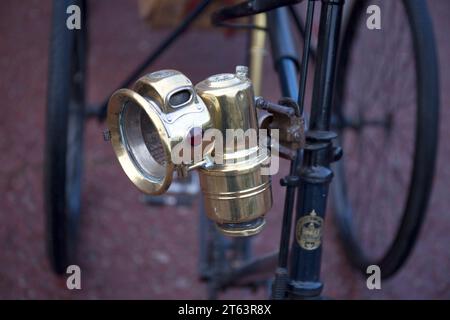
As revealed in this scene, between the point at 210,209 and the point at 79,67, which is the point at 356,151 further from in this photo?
the point at 210,209

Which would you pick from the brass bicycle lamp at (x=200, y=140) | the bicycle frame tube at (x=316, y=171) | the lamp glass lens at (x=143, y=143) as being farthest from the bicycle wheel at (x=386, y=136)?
the lamp glass lens at (x=143, y=143)

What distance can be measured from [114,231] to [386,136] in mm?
1132

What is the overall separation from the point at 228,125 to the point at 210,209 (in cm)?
15

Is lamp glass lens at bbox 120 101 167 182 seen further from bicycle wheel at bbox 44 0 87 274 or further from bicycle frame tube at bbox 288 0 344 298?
bicycle wheel at bbox 44 0 87 274

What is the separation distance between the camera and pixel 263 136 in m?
0.89

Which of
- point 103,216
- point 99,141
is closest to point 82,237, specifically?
point 103,216

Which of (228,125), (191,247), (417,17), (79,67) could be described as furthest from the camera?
(191,247)

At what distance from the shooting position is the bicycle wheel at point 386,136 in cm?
129

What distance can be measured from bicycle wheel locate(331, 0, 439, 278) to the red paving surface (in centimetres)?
16

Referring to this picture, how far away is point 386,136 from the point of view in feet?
6.39

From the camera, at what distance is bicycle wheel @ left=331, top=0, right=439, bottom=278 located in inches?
50.7

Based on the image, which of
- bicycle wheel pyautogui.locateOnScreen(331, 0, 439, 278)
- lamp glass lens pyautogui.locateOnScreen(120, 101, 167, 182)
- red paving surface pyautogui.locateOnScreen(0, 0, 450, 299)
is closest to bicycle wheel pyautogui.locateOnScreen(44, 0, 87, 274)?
red paving surface pyautogui.locateOnScreen(0, 0, 450, 299)

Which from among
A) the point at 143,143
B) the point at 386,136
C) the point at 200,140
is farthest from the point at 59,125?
the point at 386,136

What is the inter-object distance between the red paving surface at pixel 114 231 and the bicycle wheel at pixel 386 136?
6.1 inches
